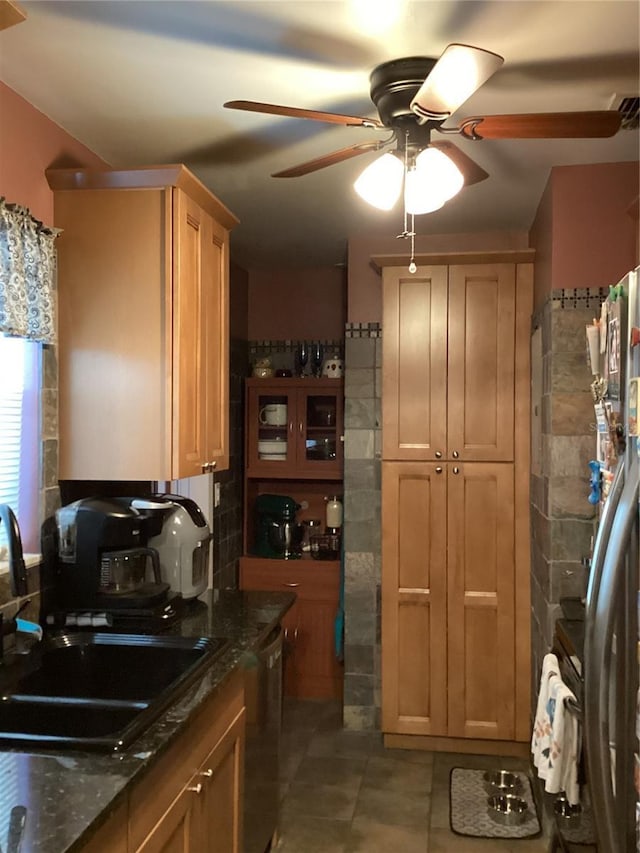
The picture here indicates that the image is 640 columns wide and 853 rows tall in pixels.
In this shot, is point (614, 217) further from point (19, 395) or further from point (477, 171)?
point (19, 395)

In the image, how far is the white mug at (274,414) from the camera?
13.9 ft

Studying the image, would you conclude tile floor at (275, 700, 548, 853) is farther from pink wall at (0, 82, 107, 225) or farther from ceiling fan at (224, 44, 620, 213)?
pink wall at (0, 82, 107, 225)

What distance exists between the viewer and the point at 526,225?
3.53 metres

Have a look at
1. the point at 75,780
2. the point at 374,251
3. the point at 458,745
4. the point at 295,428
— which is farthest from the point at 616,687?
the point at 295,428

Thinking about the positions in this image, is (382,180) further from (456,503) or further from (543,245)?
(456,503)

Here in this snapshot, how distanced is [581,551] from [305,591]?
1.73m

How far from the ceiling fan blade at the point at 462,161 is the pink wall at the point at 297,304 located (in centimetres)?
229

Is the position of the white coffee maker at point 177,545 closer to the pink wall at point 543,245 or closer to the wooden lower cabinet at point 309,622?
the wooden lower cabinet at point 309,622

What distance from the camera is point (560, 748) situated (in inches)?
73.6

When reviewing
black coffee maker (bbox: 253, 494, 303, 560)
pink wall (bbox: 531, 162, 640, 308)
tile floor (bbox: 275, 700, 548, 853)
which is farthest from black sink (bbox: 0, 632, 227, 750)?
black coffee maker (bbox: 253, 494, 303, 560)

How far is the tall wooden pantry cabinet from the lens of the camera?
136 inches

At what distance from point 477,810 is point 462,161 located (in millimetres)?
2476

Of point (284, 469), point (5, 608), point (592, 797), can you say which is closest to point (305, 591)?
point (284, 469)

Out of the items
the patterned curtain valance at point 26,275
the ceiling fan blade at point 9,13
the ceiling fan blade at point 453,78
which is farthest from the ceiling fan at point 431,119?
the patterned curtain valance at point 26,275
